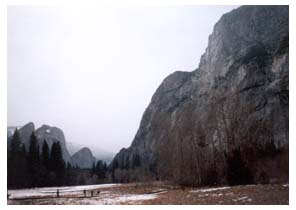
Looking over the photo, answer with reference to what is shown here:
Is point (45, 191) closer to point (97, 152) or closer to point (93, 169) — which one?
point (93, 169)

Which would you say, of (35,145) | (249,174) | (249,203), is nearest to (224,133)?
(249,174)

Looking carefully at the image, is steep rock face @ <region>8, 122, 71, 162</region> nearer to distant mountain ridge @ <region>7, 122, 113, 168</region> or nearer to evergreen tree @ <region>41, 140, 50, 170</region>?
distant mountain ridge @ <region>7, 122, 113, 168</region>

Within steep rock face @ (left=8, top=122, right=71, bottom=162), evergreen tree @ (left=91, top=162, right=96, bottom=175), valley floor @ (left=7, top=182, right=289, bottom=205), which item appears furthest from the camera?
evergreen tree @ (left=91, top=162, right=96, bottom=175)

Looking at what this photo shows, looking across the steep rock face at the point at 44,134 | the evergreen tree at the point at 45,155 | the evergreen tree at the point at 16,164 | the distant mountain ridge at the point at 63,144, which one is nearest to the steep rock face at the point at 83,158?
the distant mountain ridge at the point at 63,144

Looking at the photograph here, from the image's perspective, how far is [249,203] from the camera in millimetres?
7480

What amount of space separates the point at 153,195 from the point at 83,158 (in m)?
1.79

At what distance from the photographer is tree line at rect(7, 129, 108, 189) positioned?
8039 mm

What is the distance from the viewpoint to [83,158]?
8586 millimetres

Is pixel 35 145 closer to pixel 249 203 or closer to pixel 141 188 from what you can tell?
pixel 141 188

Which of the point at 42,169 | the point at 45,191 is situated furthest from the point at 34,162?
the point at 45,191

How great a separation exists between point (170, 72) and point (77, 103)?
2133 mm

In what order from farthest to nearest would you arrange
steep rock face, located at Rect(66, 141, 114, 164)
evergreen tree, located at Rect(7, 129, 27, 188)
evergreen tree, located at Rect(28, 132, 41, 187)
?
steep rock face, located at Rect(66, 141, 114, 164), evergreen tree, located at Rect(28, 132, 41, 187), evergreen tree, located at Rect(7, 129, 27, 188)

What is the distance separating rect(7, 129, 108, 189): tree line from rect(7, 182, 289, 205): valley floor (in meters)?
0.18

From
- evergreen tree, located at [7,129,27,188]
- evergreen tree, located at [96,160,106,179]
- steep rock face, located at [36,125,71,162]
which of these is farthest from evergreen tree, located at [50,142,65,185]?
evergreen tree, located at [96,160,106,179]
